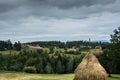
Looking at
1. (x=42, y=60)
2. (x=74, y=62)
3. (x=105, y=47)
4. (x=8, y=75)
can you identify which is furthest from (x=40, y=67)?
(x=8, y=75)

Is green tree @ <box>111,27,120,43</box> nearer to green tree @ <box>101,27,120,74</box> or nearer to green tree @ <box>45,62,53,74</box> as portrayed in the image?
green tree @ <box>101,27,120,74</box>

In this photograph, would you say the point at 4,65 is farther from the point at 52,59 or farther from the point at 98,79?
the point at 98,79

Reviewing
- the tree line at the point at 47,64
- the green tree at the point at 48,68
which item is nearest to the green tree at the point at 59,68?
the tree line at the point at 47,64

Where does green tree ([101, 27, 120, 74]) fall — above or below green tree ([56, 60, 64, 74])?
above

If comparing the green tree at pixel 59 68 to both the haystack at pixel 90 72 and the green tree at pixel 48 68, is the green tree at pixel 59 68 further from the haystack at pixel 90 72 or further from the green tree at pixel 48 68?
the haystack at pixel 90 72

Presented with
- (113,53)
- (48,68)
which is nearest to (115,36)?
(113,53)

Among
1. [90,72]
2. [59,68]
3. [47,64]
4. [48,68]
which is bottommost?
[59,68]

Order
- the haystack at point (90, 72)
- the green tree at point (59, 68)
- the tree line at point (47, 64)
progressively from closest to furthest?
the haystack at point (90, 72) → the tree line at point (47, 64) → the green tree at point (59, 68)

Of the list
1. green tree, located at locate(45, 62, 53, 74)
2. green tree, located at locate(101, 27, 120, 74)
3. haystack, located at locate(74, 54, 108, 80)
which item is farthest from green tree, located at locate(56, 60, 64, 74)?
haystack, located at locate(74, 54, 108, 80)

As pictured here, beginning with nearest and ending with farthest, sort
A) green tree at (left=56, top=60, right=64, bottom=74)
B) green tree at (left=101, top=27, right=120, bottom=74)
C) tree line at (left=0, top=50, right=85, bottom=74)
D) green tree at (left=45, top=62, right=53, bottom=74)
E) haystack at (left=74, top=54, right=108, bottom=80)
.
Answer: haystack at (left=74, top=54, right=108, bottom=80) → green tree at (left=101, top=27, right=120, bottom=74) → green tree at (left=45, top=62, right=53, bottom=74) → tree line at (left=0, top=50, right=85, bottom=74) → green tree at (left=56, top=60, right=64, bottom=74)

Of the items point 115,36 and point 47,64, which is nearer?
point 115,36

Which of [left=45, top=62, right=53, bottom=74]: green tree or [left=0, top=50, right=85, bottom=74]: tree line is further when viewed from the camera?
[left=0, top=50, right=85, bottom=74]: tree line

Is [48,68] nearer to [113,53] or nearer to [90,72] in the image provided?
[113,53]

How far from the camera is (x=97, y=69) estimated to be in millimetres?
21188
